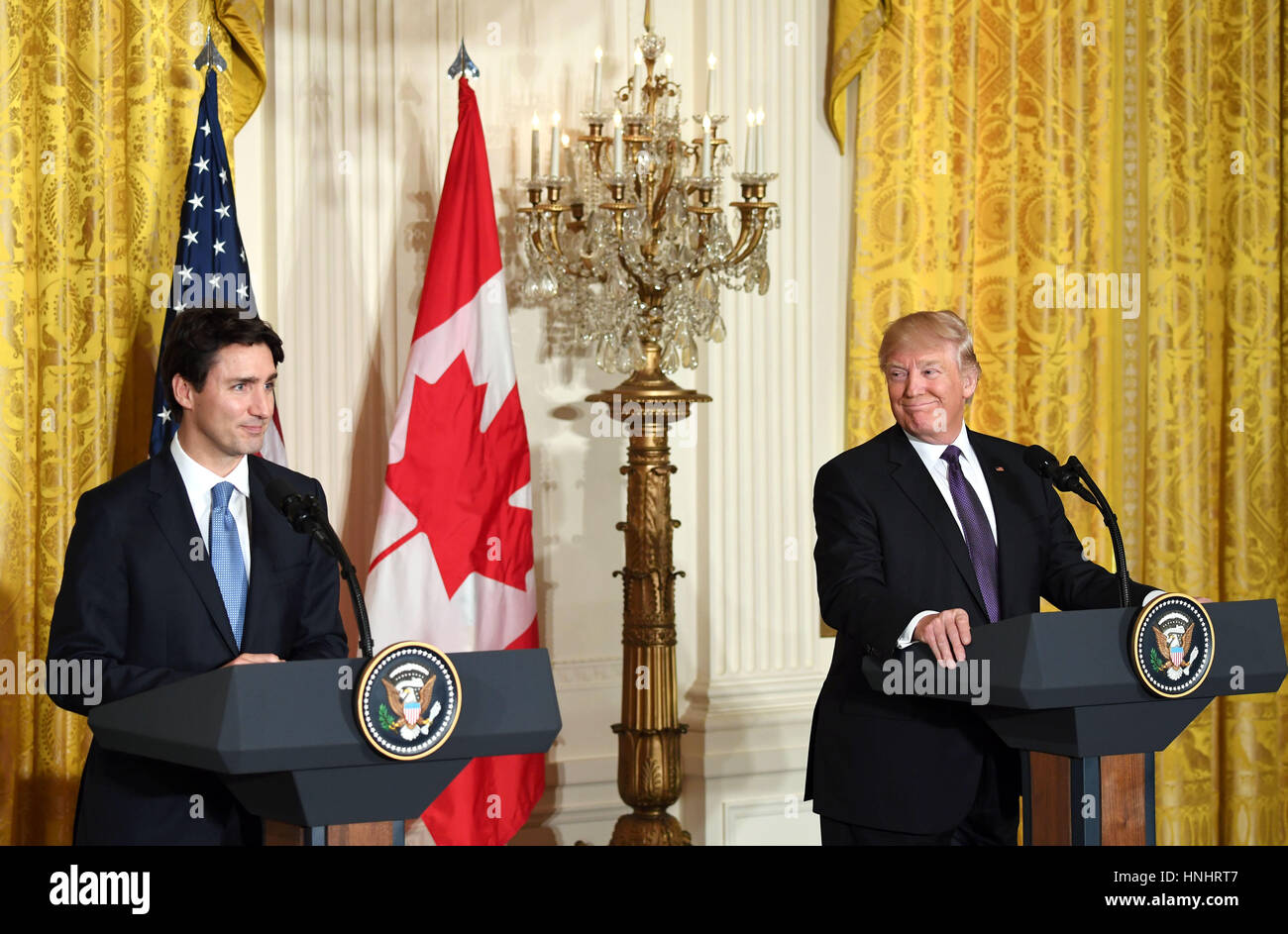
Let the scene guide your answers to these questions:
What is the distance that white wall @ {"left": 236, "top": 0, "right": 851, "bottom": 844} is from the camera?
4.33 m

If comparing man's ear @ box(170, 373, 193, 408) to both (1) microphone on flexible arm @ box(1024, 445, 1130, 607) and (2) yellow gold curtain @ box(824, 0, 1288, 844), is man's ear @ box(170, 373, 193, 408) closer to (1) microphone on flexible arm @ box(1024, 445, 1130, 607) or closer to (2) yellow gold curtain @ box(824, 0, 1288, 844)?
(1) microphone on flexible arm @ box(1024, 445, 1130, 607)

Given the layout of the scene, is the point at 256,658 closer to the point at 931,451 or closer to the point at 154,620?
the point at 154,620

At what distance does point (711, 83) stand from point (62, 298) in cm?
205

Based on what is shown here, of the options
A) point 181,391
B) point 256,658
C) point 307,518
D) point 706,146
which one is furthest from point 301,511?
point 706,146

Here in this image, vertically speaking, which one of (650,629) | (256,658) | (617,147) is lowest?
(650,629)

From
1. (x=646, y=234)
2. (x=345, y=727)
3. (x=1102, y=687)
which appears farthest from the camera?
(x=646, y=234)

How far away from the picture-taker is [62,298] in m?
3.75

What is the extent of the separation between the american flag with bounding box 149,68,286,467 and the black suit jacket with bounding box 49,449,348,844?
1.13m

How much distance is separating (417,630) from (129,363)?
105 cm

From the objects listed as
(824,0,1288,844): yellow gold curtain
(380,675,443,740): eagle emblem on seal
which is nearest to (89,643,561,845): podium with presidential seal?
(380,675,443,740): eagle emblem on seal

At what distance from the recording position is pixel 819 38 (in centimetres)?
493

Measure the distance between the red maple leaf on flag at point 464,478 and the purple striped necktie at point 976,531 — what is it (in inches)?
61.4

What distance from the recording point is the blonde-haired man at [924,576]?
279 centimetres

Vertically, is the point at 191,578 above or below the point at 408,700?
above
